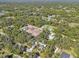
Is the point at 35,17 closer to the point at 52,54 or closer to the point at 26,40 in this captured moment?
the point at 26,40

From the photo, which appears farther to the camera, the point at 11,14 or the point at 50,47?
the point at 11,14

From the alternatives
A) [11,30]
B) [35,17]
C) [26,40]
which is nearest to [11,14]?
[35,17]

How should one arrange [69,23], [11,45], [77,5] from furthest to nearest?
[77,5], [69,23], [11,45]

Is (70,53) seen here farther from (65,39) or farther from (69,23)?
(69,23)

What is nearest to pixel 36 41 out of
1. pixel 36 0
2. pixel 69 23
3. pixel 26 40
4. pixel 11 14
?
pixel 26 40

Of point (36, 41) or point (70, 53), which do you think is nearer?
point (70, 53)

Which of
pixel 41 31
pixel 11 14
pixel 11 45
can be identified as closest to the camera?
pixel 11 45
